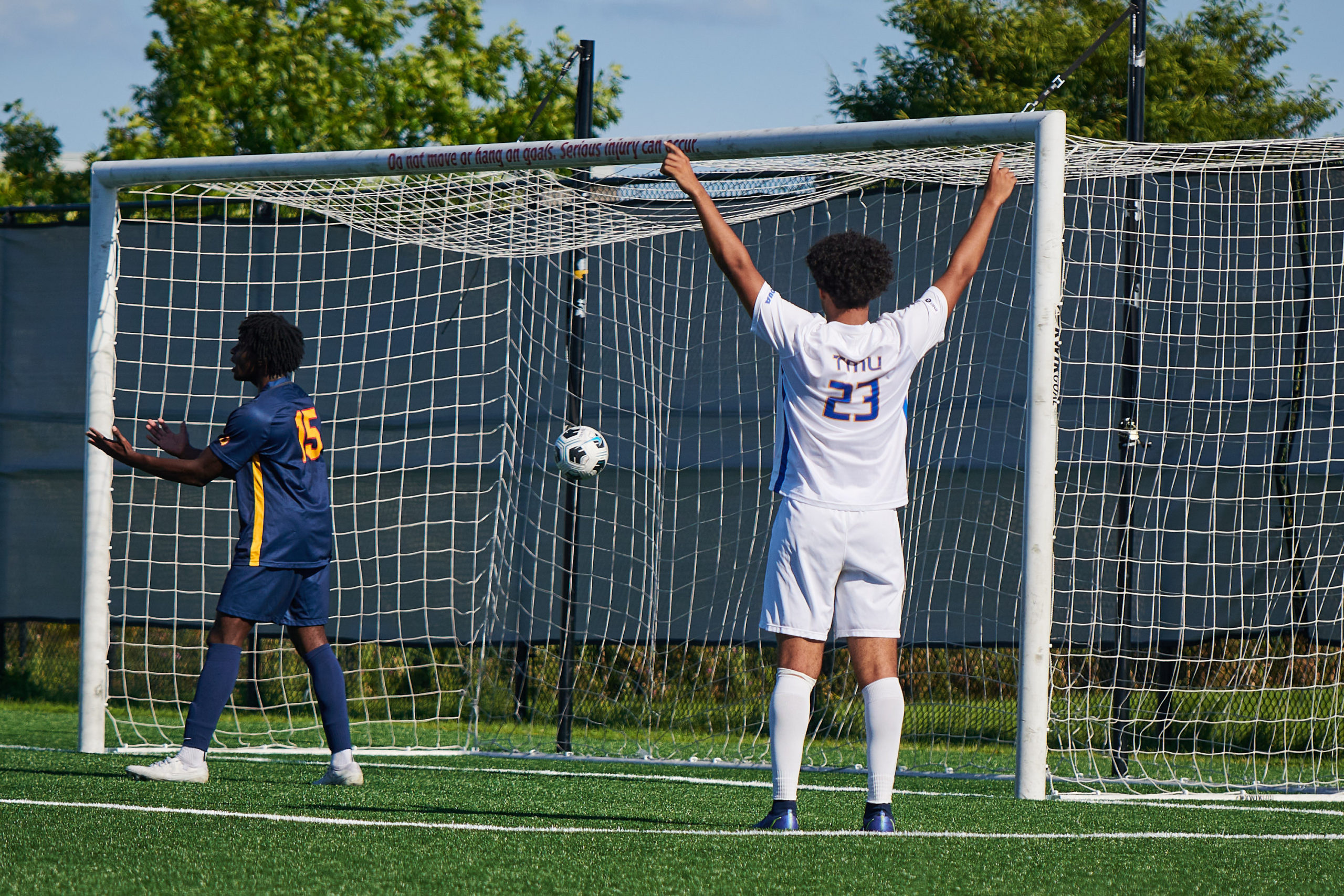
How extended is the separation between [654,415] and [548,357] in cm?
85

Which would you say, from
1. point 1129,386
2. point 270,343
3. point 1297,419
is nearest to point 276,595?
point 270,343

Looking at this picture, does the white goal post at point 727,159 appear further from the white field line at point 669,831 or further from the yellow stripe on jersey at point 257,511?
the yellow stripe on jersey at point 257,511

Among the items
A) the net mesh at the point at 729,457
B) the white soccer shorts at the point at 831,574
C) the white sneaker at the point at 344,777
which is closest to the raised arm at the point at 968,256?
the white soccer shorts at the point at 831,574

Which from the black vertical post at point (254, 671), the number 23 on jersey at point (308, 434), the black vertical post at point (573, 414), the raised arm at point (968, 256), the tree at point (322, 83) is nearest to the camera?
the raised arm at point (968, 256)

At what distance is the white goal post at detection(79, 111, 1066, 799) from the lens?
17.8 ft

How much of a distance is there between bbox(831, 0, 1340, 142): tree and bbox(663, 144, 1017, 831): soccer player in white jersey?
728 inches

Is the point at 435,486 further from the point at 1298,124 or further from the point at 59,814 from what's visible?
the point at 1298,124

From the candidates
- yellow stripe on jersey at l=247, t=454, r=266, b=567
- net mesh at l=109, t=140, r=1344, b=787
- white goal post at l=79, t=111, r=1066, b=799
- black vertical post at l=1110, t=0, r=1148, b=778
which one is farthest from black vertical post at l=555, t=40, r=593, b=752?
black vertical post at l=1110, t=0, r=1148, b=778

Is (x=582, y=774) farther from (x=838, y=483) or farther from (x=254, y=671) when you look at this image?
(x=254, y=671)

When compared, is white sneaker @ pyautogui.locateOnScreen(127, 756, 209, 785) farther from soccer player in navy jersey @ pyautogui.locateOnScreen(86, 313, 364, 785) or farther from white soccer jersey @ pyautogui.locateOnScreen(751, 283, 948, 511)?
white soccer jersey @ pyautogui.locateOnScreen(751, 283, 948, 511)

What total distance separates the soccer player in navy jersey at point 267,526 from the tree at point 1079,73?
18044mm

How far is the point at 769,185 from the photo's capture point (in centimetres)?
771

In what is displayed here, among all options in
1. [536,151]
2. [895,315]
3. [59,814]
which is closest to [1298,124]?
[536,151]

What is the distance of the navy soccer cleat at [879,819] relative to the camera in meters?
4.20
